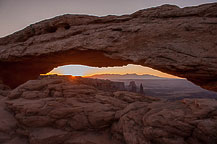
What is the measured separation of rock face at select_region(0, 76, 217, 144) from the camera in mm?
4094

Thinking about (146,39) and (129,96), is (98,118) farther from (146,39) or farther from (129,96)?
(146,39)

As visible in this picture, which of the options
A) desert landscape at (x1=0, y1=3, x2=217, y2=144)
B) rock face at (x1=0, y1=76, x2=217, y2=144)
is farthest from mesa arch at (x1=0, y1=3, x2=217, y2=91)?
rock face at (x1=0, y1=76, x2=217, y2=144)

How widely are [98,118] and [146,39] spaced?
5325mm

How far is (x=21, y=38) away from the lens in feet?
32.3

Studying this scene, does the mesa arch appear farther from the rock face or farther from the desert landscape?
the rock face

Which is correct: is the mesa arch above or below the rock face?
above

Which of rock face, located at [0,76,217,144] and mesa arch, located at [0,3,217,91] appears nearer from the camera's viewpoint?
rock face, located at [0,76,217,144]

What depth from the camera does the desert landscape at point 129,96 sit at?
4.39 metres

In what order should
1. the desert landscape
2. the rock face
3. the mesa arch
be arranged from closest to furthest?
1. the rock face
2. the desert landscape
3. the mesa arch

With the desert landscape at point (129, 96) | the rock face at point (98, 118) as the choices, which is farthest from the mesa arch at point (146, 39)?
the rock face at point (98, 118)

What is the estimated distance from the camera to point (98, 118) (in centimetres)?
595

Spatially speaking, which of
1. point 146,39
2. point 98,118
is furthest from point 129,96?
point 146,39

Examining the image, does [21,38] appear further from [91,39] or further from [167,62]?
[167,62]

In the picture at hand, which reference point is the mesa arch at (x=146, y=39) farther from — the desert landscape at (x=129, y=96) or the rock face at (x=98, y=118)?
the rock face at (x=98, y=118)
